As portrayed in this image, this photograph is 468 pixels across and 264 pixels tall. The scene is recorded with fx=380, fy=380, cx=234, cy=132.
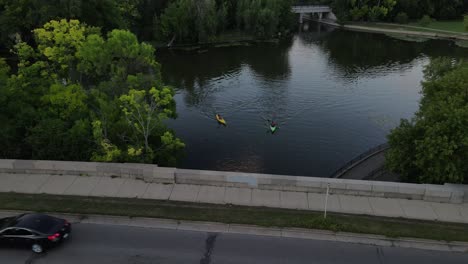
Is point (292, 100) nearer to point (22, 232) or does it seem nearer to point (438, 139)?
point (438, 139)

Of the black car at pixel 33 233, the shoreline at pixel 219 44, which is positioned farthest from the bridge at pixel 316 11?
the black car at pixel 33 233

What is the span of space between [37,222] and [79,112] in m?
15.4

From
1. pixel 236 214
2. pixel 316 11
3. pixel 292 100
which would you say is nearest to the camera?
pixel 236 214

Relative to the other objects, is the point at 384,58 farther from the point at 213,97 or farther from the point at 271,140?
the point at 271,140

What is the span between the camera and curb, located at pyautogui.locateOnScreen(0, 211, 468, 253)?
1938 cm

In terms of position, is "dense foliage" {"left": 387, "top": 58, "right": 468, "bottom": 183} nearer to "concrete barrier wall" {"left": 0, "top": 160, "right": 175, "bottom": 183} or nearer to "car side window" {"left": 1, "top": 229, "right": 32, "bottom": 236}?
"concrete barrier wall" {"left": 0, "top": 160, "right": 175, "bottom": 183}

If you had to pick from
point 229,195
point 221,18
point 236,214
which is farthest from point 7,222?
point 221,18

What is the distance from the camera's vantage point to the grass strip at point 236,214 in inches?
798

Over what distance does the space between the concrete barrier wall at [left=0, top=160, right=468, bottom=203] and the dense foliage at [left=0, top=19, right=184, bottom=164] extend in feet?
6.52

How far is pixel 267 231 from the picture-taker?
20.4 meters

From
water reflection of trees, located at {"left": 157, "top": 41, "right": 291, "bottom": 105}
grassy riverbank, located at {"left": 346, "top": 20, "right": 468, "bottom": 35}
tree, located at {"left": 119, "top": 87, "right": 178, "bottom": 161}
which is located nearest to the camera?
tree, located at {"left": 119, "top": 87, "right": 178, "bottom": 161}

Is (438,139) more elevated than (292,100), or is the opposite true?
(438,139)

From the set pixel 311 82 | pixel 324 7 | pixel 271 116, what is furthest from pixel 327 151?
pixel 324 7

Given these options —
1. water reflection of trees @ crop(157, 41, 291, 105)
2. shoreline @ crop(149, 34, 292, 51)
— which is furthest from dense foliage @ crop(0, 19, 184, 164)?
shoreline @ crop(149, 34, 292, 51)
